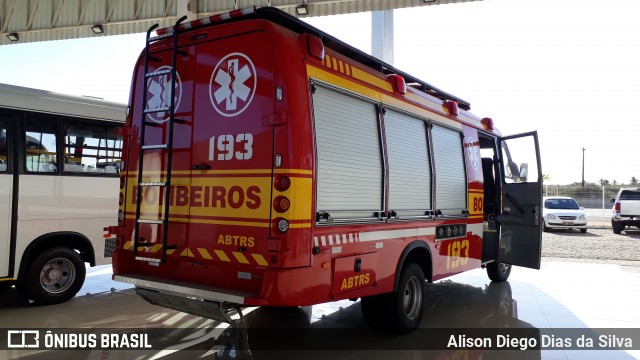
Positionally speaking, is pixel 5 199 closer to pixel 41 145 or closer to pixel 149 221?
pixel 41 145

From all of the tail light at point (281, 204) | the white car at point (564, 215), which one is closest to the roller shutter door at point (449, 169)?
the tail light at point (281, 204)

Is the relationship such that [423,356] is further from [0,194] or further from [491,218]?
[0,194]

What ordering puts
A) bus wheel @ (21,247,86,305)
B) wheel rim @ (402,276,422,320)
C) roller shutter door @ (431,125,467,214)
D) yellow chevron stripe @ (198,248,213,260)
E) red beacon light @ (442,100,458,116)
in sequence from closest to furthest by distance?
yellow chevron stripe @ (198,248,213,260) < wheel rim @ (402,276,422,320) < roller shutter door @ (431,125,467,214) < bus wheel @ (21,247,86,305) < red beacon light @ (442,100,458,116)

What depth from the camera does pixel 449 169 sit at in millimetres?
6164

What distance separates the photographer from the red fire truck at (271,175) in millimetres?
3764

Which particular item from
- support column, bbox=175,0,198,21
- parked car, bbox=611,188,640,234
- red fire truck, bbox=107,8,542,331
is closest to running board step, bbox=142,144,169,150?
red fire truck, bbox=107,8,542,331

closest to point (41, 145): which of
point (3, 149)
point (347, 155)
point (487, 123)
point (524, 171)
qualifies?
point (3, 149)

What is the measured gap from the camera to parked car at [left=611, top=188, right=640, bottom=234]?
1775 cm

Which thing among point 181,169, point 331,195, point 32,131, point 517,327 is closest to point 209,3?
point 32,131

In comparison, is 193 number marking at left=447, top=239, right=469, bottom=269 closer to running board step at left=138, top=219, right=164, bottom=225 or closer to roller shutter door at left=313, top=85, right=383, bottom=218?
roller shutter door at left=313, top=85, right=383, bottom=218

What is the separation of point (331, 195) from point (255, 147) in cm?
80

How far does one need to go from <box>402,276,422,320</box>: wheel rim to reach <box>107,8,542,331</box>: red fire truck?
18 mm

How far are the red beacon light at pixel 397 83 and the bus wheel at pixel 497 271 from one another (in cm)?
470

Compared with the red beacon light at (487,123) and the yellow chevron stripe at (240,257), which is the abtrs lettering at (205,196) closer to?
the yellow chevron stripe at (240,257)
